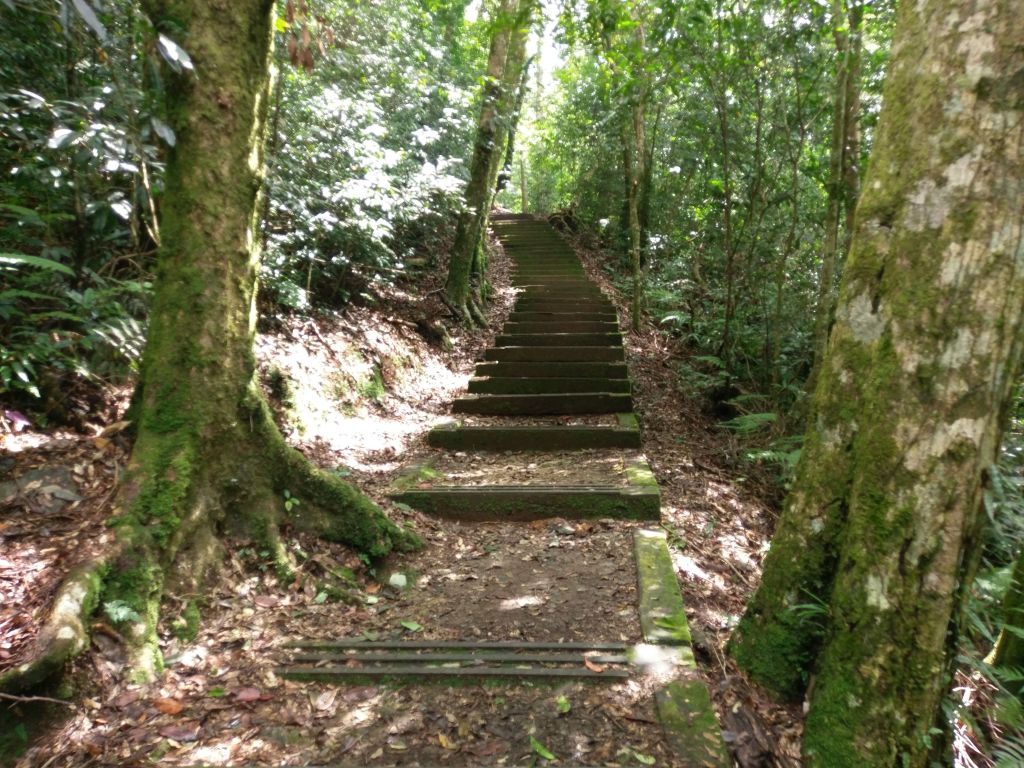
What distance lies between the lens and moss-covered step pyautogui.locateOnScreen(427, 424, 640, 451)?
6.05 m

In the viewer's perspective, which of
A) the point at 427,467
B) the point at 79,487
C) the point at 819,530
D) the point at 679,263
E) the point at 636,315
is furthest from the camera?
the point at 679,263

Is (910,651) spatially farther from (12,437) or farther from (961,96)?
(12,437)

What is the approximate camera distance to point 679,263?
1120cm

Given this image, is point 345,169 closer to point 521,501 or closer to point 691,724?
point 521,501

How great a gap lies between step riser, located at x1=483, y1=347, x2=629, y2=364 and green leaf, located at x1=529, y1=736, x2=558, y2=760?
625 centimetres

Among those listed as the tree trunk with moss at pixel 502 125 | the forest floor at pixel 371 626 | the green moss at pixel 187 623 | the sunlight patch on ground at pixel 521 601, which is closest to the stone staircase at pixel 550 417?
the forest floor at pixel 371 626

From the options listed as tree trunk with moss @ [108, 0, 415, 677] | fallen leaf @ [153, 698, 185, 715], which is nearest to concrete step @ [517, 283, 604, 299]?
tree trunk with moss @ [108, 0, 415, 677]

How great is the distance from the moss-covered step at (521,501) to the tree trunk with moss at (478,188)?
531 cm

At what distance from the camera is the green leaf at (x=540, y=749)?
2193 millimetres

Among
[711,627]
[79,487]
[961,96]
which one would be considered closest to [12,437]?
[79,487]

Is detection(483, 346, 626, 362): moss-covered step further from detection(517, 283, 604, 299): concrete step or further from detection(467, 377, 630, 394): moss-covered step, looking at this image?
detection(517, 283, 604, 299): concrete step

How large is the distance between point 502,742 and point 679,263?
33.2 feet

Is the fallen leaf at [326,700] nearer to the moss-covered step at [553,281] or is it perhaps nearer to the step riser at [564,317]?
the step riser at [564,317]

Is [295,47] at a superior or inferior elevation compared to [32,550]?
superior
